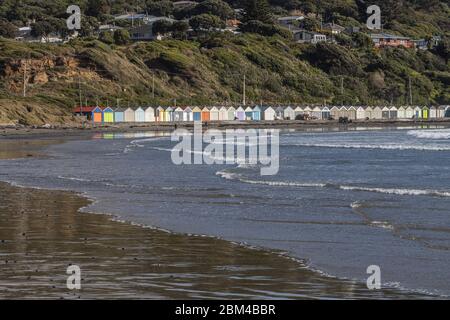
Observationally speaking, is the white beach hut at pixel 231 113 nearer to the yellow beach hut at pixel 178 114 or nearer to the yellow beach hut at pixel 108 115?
the yellow beach hut at pixel 178 114

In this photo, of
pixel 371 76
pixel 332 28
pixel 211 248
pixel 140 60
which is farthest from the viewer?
pixel 332 28

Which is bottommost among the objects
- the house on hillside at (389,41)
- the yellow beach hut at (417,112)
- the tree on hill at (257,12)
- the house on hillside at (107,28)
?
the yellow beach hut at (417,112)

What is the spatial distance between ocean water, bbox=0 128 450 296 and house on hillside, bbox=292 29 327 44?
132m

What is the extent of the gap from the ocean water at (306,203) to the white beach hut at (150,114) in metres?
62.3

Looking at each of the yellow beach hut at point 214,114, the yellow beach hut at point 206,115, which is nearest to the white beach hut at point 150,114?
the yellow beach hut at point 206,115

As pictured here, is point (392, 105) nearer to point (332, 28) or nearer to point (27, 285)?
point (332, 28)

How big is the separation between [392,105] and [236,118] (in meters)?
33.6

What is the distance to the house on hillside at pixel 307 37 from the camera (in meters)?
172

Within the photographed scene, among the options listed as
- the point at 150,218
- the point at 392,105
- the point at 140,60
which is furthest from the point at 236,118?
the point at 150,218

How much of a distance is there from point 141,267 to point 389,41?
574 feet

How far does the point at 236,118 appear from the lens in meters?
112

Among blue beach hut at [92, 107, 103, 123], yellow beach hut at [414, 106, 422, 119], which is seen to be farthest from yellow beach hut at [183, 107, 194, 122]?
yellow beach hut at [414, 106, 422, 119]

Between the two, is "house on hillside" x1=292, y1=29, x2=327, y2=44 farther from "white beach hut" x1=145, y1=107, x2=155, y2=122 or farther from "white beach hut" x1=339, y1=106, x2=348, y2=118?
"white beach hut" x1=145, y1=107, x2=155, y2=122

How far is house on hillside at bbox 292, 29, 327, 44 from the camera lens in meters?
172
